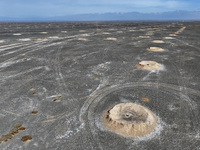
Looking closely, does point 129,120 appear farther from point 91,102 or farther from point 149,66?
point 149,66

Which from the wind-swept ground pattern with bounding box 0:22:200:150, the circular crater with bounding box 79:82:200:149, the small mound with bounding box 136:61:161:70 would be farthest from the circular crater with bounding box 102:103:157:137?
the small mound with bounding box 136:61:161:70

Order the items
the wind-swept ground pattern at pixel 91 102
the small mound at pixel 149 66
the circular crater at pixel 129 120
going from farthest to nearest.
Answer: the small mound at pixel 149 66
the circular crater at pixel 129 120
the wind-swept ground pattern at pixel 91 102

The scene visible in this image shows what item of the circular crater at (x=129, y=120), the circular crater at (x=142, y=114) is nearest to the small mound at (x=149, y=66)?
the circular crater at (x=142, y=114)

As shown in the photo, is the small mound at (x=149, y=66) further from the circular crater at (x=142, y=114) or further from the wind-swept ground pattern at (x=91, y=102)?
the circular crater at (x=142, y=114)

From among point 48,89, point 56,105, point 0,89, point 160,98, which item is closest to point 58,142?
point 56,105

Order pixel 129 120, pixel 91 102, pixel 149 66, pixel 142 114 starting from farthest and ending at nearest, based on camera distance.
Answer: pixel 149 66
pixel 91 102
pixel 142 114
pixel 129 120

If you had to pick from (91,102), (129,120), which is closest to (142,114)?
(129,120)

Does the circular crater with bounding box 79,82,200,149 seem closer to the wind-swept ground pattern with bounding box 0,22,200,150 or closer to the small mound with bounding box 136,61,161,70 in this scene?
the wind-swept ground pattern with bounding box 0,22,200,150

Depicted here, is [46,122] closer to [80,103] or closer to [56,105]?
[56,105]

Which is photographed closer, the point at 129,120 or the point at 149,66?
the point at 129,120
